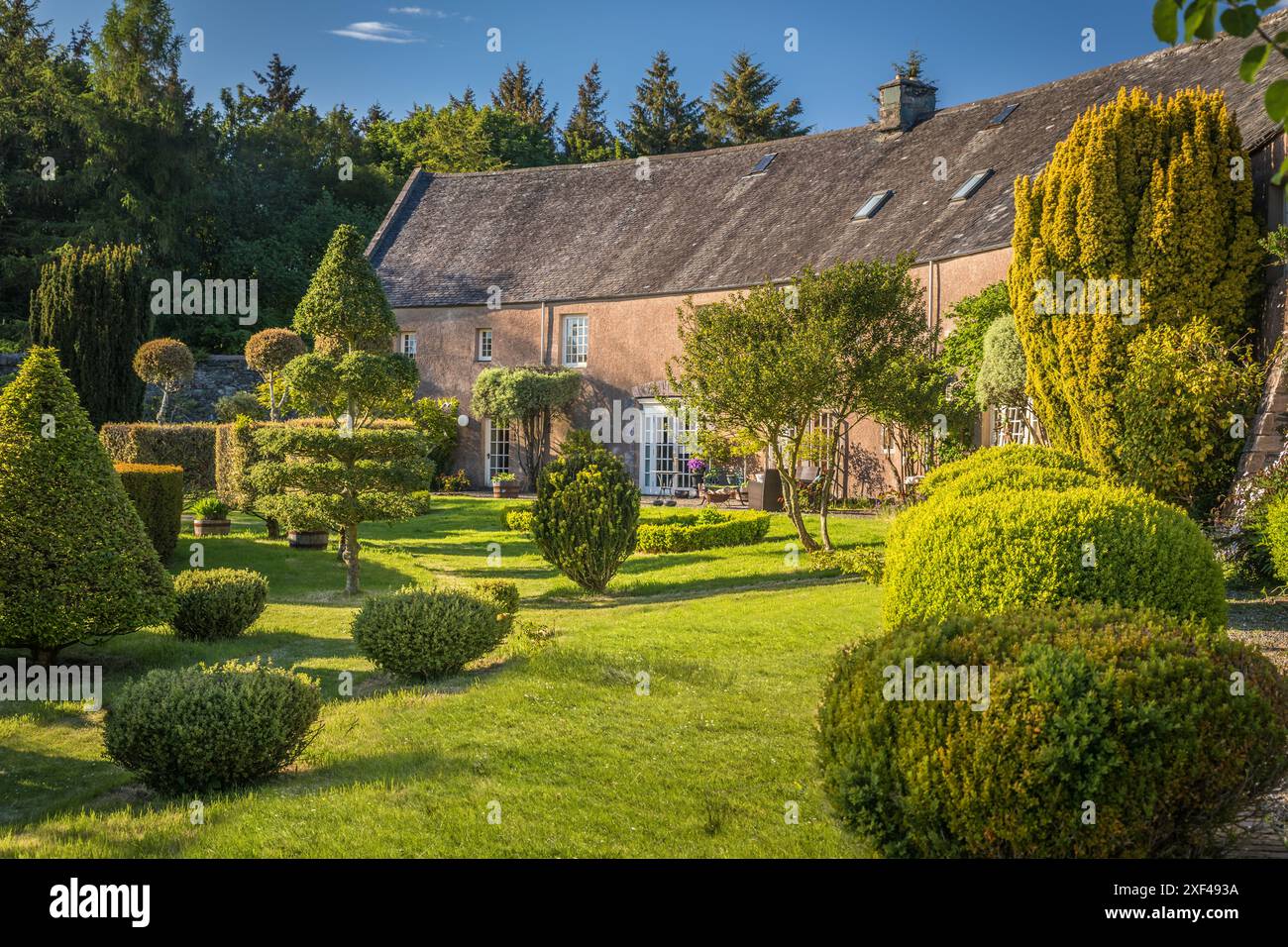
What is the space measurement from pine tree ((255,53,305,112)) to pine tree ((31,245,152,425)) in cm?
3761

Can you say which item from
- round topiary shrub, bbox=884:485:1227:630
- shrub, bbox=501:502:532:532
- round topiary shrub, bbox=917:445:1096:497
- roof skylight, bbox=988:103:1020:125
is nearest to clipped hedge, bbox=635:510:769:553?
shrub, bbox=501:502:532:532

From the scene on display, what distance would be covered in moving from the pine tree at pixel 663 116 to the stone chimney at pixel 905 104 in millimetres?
22937

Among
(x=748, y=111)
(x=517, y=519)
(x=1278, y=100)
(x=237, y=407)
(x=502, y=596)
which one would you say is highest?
(x=748, y=111)

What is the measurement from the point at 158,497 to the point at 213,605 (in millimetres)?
4901

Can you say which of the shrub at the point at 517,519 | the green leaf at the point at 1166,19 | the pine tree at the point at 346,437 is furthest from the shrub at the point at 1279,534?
the shrub at the point at 517,519

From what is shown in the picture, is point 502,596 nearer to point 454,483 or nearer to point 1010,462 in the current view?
point 1010,462

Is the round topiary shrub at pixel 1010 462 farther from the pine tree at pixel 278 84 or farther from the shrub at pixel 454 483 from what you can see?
the pine tree at pixel 278 84

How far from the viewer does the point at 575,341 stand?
33.9m

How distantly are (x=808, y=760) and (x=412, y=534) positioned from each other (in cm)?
1662

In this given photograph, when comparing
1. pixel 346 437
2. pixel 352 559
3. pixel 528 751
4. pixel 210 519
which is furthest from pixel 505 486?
pixel 528 751

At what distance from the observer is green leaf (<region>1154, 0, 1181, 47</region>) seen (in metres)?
3.08

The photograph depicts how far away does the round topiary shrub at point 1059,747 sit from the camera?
5.24 m

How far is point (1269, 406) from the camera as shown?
14070mm
